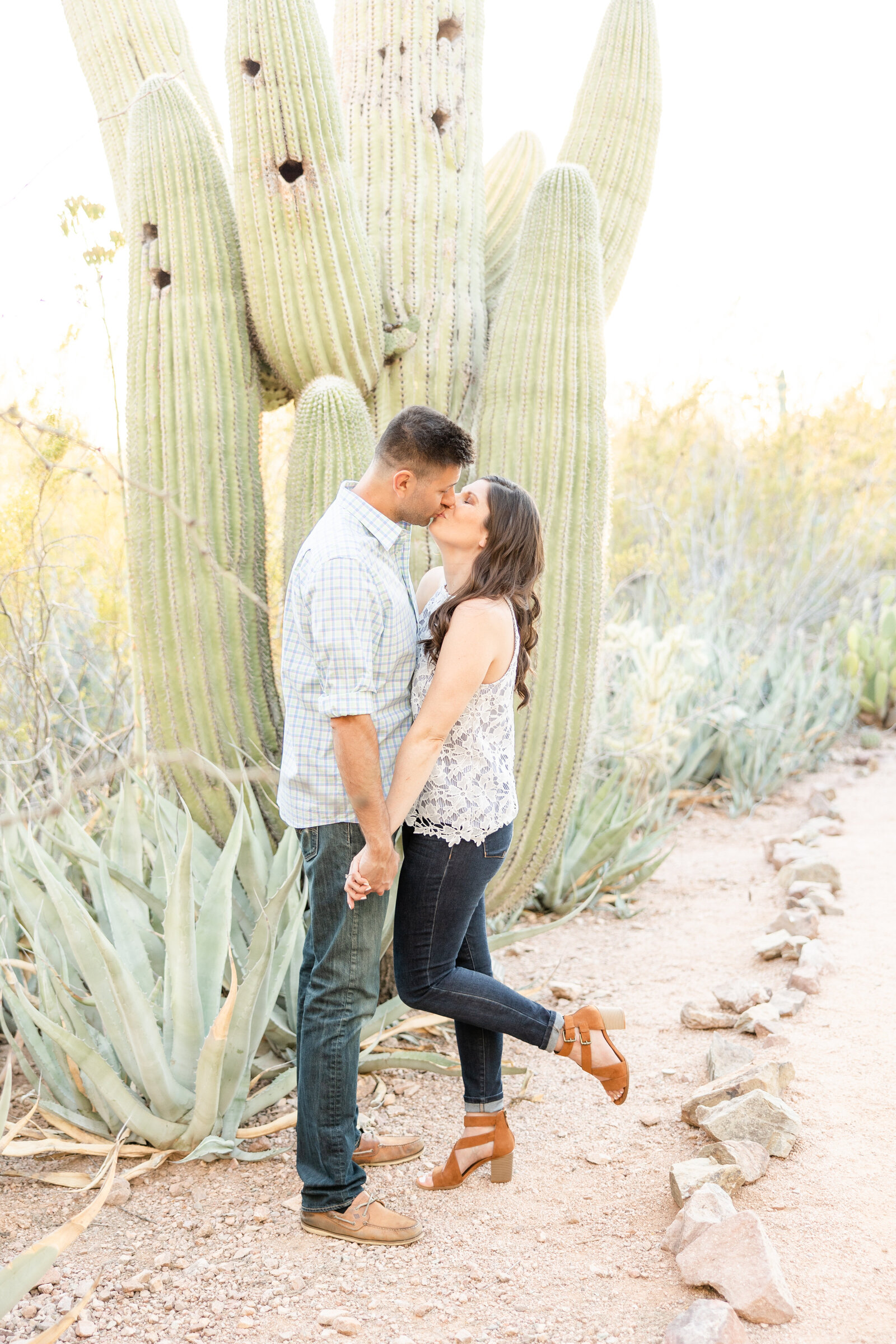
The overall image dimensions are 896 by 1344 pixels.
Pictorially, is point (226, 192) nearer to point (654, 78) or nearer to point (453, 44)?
point (453, 44)

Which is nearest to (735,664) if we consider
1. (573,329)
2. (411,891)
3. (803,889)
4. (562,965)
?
(803,889)

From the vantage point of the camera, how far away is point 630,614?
8758mm

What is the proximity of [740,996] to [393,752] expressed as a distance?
179 centimetres

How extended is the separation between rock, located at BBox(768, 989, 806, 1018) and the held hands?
177 cm

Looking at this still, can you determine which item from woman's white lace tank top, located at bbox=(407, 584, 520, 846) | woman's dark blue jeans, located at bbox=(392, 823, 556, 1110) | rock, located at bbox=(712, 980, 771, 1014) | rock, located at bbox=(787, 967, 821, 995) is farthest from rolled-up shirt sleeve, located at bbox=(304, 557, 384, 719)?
rock, located at bbox=(787, 967, 821, 995)

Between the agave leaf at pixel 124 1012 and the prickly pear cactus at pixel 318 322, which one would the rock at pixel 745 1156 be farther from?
the prickly pear cactus at pixel 318 322

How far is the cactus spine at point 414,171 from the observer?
353 centimetres

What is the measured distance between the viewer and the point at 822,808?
18.9 feet

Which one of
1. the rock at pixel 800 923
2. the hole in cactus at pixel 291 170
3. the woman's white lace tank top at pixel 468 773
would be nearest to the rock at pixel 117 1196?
the woman's white lace tank top at pixel 468 773

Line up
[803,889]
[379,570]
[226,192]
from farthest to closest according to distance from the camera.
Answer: [803,889] → [226,192] → [379,570]

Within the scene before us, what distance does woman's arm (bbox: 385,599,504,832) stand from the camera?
2.12m

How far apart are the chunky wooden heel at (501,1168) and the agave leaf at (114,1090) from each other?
76 centimetres

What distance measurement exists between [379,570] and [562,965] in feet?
7.82

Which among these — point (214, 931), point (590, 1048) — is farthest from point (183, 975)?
point (590, 1048)
